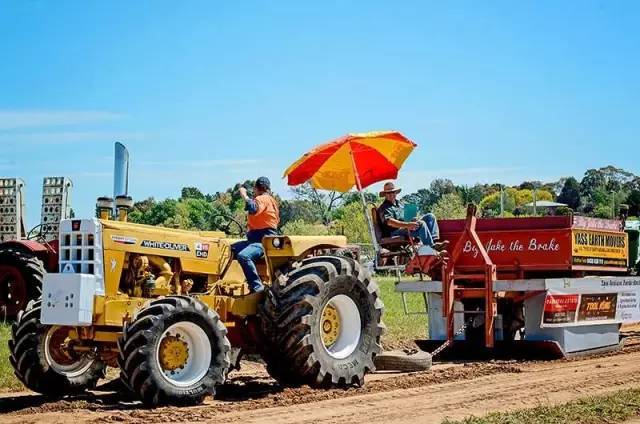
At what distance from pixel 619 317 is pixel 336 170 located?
475 centimetres

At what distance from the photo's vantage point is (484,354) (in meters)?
12.9

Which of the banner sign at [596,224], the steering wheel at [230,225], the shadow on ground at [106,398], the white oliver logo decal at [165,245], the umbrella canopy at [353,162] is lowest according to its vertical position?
the shadow on ground at [106,398]

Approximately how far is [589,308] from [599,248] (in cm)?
95

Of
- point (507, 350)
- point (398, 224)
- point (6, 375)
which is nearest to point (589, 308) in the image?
point (507, 350)

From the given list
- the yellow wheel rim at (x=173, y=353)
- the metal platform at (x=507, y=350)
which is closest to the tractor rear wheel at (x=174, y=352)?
the yellow wheel rim at (x=173, y=353)

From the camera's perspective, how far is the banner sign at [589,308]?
12500 mm

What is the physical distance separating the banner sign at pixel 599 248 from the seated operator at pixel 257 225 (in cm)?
468

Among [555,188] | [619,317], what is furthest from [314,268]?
[555,188]

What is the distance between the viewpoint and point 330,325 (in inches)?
410

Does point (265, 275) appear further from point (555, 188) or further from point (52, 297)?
point (555, 188)

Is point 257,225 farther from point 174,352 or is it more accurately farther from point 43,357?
point 43,357

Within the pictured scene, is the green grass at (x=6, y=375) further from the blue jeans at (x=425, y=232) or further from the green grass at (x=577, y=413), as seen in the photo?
the green grass at (x=577, y=413)

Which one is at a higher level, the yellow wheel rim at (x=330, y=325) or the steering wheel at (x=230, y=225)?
the steering wheel at (x=230, y=225)

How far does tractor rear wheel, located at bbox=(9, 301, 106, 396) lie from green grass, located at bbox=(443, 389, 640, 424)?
13.9 feet
